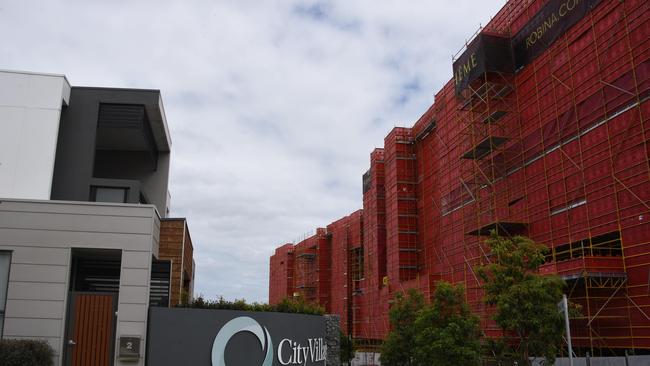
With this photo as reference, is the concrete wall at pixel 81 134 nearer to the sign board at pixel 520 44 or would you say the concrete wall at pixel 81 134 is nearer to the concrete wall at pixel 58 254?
the concrete wall at pixel 58 254

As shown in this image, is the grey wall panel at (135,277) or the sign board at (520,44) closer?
the grey wall panel at (135,277)

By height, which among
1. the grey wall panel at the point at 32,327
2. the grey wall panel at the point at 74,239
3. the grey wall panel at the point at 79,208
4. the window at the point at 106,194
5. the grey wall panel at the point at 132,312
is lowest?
the grey wall panel at the point at 32,327

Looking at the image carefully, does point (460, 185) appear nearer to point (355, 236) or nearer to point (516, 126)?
point (516, 126)

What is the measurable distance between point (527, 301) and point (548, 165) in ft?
43.7

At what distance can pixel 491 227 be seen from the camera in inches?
1484

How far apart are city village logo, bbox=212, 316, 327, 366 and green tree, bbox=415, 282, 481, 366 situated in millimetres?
7005

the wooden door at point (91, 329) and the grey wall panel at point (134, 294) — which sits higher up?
the grey wall panel at point (134, 294)

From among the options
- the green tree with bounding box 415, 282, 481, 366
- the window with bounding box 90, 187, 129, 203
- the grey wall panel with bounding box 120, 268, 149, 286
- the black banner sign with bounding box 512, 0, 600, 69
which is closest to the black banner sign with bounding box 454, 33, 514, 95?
the black banner sign with bounding box 512, 0, 600, 69

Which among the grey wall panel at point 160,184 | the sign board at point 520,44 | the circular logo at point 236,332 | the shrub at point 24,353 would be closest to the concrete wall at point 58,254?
the shrub at point 24,353

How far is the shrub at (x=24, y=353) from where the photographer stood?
14000 mm

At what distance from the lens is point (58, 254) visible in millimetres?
16188

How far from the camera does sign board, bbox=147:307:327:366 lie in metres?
16.4

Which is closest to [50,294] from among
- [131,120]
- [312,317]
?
[131,120]

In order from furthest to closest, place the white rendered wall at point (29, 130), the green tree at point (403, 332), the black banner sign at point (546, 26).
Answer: the green tree at point (403, 332), the black banner sign at point (546, 26), the white rendered wall at point (29, 130)
